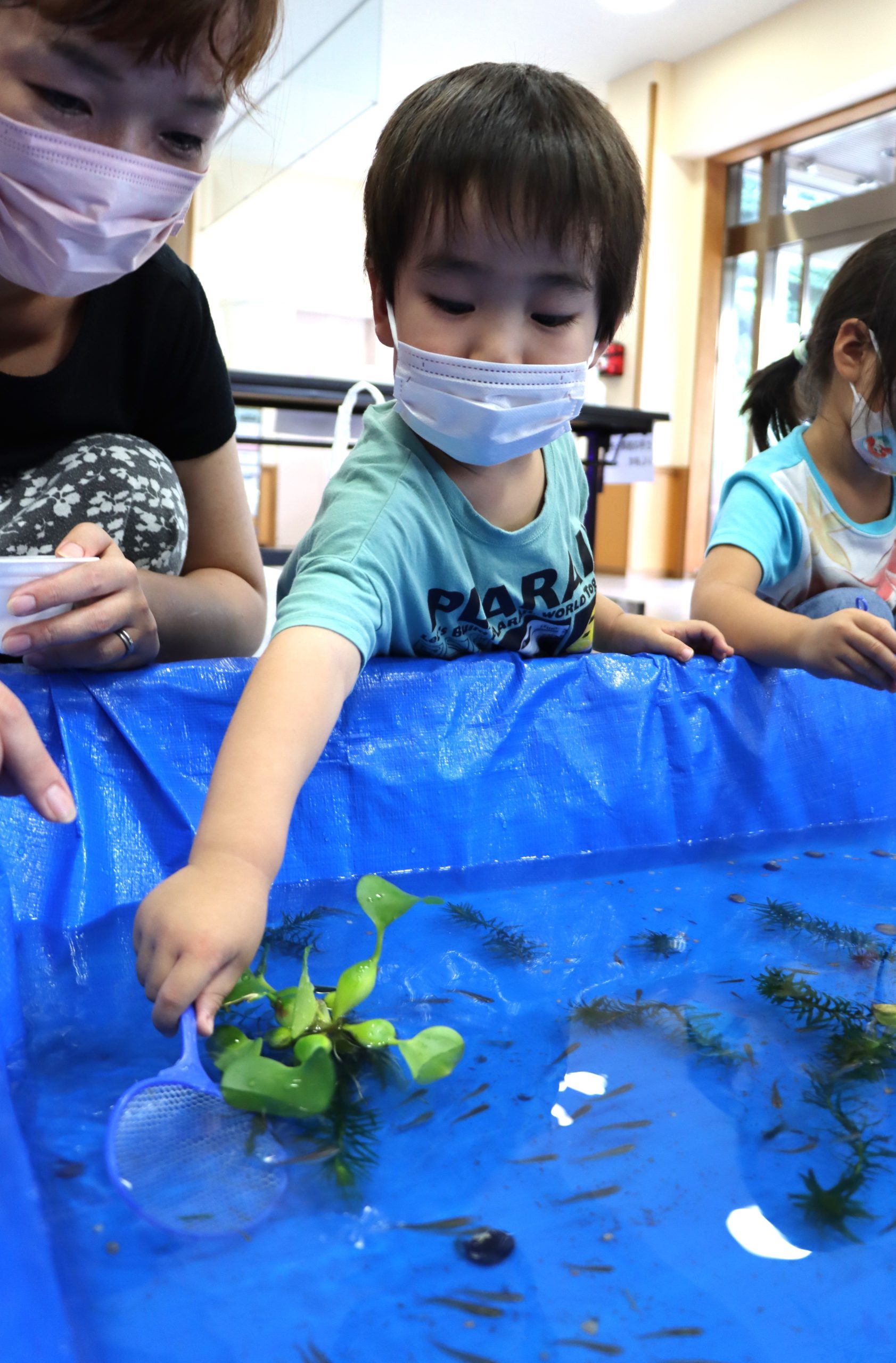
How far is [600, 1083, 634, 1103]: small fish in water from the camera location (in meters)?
0.49

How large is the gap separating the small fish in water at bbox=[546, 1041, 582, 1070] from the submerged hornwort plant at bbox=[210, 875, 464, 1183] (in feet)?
0.19

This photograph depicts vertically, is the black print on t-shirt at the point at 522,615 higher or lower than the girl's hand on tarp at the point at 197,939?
A: higher

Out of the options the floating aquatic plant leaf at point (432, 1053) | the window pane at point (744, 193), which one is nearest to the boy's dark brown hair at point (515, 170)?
the floating aquatic plant leaf at point (432, 1053)

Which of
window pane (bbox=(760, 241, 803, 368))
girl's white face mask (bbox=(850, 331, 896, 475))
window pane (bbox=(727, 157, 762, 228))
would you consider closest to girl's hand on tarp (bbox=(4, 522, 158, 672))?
girl's white face mask (bbox=(850, 331, 896, 475))

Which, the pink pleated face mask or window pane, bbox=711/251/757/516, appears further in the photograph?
window pane, bbox=711/251/757/516

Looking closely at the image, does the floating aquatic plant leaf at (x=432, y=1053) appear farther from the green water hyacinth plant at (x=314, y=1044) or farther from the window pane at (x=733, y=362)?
the window pane at (x=733, y=362)

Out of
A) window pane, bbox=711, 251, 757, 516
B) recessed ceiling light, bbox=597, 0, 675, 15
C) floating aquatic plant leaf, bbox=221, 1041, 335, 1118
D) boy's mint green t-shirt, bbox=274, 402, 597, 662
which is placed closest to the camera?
floating aquatic plant leaf, bbox=221, 1041, 335, 1118

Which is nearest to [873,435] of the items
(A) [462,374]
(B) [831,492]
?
(B) [831,492]

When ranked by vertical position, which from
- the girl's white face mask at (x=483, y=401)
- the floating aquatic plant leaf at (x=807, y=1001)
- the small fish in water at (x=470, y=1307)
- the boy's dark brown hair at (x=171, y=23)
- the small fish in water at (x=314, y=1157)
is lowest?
the small fish in water at (x=470, y=1307)

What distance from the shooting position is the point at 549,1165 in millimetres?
444

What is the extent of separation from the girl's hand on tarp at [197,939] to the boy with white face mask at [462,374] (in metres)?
0.11

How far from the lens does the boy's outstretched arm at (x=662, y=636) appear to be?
3.35 ft

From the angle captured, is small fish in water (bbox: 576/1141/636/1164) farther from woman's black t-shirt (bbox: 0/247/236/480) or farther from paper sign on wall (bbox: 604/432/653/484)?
paper sign on wall (bbox: 604/432/653/484)

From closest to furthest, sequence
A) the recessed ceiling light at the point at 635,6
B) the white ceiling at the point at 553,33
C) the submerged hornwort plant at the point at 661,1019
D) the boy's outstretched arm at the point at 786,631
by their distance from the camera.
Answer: the submerged hornwort plant at the point at 661,1019
the boy's outstretched arm at the point at 786,631
the recessed ceiling light at the point at 635,6
the white ceiling at the point at 553,33
